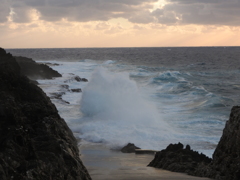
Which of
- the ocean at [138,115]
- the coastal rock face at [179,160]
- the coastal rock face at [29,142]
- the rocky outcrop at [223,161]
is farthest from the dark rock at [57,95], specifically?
the coastal rock face at [29,142]

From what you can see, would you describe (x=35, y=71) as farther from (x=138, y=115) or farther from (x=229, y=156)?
(x=229, y=156)

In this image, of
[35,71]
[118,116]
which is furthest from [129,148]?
[35,71]

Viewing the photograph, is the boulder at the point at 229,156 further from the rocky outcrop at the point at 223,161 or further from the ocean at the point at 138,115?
the ocean at the point at 138,115

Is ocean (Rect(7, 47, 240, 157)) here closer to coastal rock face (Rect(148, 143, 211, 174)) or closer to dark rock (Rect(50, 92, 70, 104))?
dark rock (Rect(50, 92, 70, 104))

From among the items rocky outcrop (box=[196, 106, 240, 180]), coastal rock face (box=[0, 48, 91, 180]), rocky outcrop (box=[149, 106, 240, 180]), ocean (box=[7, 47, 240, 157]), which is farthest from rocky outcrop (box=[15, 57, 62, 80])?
rocky outcrop (box=[196, 106, 240, 180])

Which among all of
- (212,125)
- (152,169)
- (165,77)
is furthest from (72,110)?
(165,77)

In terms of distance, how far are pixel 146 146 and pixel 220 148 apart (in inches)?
228

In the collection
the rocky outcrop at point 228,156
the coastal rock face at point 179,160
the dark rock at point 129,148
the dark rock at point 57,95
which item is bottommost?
the dark rock at point 129,148

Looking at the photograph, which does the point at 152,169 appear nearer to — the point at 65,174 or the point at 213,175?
the point at 213,175

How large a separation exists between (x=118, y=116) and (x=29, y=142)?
1237 centimetres

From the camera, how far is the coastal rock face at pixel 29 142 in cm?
451

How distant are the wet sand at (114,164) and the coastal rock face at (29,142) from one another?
1764 mm

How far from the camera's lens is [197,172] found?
737 centimetres

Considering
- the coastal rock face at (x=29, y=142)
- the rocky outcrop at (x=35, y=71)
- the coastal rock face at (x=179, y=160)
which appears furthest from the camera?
the rocky outcrop at (x=35, y=71)
